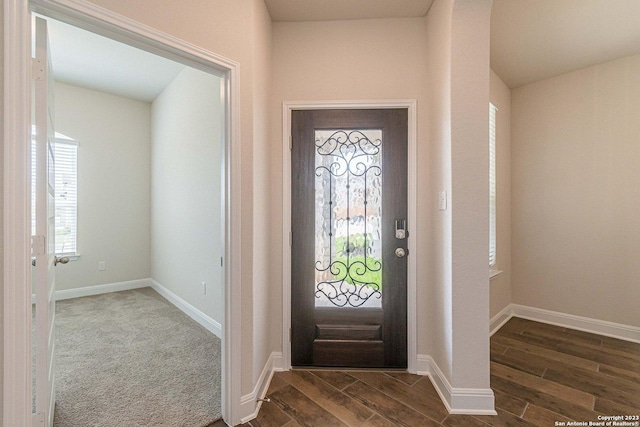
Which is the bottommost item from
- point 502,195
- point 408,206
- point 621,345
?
point 621,345

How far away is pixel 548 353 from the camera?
2.32 meters

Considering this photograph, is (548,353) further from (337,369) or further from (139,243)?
(139,243)

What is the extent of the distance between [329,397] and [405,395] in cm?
53

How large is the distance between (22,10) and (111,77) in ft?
10.6

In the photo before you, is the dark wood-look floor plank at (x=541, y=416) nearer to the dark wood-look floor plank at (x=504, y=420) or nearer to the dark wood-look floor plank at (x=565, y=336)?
the dark wood-look floor plank at (x=504, y=420)

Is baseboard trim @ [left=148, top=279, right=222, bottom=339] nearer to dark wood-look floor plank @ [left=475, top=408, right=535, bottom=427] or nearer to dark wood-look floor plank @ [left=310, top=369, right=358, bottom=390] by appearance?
dark wood-look floor plank @ [left=310, top=369, right=358, bottom=390]

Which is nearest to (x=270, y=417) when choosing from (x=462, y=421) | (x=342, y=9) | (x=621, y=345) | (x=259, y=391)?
(x=259, y=391)

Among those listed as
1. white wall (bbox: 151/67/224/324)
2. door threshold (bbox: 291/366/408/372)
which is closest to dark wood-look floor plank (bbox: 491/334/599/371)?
door threshold (bbox: 291/366/408/372)

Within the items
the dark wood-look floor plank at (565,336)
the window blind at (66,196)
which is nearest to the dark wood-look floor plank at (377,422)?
the dark wood-look floor plank at (565,336)

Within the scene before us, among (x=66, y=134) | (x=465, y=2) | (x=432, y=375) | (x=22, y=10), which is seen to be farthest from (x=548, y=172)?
(x=66, y=134)

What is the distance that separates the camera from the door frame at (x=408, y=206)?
2.04 m

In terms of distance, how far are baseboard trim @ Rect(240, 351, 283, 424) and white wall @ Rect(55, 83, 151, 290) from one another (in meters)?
3.32

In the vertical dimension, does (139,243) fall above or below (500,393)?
above

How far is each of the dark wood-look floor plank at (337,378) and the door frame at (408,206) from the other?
0.91ft
